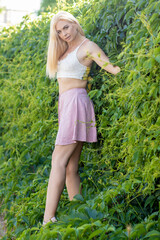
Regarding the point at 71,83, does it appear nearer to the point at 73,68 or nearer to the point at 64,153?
the point at 73,68

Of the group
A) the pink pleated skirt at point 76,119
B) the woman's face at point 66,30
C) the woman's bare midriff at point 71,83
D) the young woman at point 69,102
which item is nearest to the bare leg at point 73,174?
the young woman at point 69,102

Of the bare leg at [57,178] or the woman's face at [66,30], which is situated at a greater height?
the woman's face at [66,30]

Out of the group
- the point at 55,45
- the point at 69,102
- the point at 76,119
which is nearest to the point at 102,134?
the point at 76,119

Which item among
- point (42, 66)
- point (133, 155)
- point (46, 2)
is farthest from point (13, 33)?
point (46, 2)

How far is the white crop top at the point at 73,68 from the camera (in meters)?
2.97

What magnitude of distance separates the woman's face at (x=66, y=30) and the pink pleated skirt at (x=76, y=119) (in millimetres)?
407

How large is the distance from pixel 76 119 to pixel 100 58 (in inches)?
19.8

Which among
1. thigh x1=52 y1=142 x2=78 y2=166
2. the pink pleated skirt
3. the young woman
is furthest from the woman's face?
thigh x1=52 y1=142 x2=78 y2=166

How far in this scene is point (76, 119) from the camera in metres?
2.93

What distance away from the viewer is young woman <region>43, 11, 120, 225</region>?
2848 millimetres

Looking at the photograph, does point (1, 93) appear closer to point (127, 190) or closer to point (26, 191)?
point (26, 191)

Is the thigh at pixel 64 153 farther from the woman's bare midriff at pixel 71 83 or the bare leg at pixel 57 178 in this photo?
the woman's bare midriff at pixel 71 83

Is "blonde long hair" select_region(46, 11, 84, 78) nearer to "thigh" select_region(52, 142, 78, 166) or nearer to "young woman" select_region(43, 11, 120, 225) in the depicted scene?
"young woman" select_region(43, 11, 120, 225)

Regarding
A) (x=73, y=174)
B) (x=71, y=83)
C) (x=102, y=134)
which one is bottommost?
(x=73, y=174)
